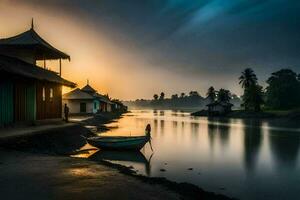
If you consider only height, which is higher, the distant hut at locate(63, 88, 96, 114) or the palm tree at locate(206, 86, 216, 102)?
the palm tree at locate(206, 86, 216, 102)

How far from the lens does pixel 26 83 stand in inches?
957

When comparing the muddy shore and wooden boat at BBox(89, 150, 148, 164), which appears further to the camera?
wooden boat at BBox(89, 150, 148, 164)

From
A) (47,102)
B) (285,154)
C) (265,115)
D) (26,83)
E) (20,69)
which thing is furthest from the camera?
(265,115)

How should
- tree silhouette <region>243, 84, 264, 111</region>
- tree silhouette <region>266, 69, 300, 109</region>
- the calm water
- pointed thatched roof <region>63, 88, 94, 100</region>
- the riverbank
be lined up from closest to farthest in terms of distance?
the calm water
pointed thatched roof <region>63, 88, 94, 100</region>
the riverbank
tree silhouette <region>243, 84, 264, 111</region>
tree silhouette <region>266, 69, 300, 109</region>

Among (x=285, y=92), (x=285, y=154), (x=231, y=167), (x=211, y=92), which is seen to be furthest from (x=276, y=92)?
(x=231, y=167)

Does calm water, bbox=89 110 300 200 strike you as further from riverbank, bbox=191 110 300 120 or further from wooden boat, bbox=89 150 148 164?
riverbank, bbox=191 110 300 120

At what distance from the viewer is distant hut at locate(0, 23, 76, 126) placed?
2133 centimetres

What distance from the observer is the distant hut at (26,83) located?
70.0ft

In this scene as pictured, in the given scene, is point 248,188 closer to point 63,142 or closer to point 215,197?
point 215,197

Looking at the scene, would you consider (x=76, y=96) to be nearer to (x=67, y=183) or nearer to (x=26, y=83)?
(x=26, y=83)

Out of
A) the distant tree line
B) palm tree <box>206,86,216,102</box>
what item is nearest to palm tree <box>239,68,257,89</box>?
the distant tree line

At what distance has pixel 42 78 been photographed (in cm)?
2394

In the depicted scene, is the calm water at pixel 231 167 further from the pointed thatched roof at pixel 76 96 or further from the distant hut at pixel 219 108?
the distant hut at pixel 219 108

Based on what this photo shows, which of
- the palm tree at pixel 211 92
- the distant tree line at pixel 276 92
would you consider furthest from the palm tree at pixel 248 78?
the palm tree at pixel 211 92
